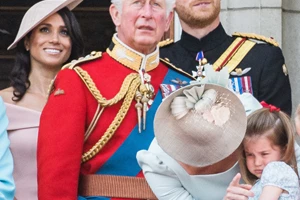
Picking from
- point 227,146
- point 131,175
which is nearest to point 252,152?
point 227,146

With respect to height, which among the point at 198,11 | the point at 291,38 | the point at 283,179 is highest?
the point at 198,11

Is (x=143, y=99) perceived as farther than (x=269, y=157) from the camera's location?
Yes

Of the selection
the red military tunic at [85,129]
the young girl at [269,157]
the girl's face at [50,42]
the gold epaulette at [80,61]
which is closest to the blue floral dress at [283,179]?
the young girl at [269,157]

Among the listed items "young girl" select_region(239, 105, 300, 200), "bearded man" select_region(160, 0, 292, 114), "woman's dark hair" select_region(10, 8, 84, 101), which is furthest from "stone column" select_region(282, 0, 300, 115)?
"young girl" select_region(239, 105, 300, 200)

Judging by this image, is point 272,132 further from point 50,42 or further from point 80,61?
point 50,42

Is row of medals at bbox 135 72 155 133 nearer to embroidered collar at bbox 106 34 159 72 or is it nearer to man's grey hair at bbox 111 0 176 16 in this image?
embroidered collar at bbox 106 34 159 72

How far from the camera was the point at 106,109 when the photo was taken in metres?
3.99

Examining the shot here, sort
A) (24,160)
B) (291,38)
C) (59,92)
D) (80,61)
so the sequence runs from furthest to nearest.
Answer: (291,38) < (24,160) < (80,61) < (59,92)

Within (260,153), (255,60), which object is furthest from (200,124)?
(255,60)

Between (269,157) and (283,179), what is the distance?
13 cm

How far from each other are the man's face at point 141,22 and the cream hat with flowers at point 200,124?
456mm

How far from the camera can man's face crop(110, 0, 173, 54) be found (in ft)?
13.2

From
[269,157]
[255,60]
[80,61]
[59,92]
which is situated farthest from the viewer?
[255,60]

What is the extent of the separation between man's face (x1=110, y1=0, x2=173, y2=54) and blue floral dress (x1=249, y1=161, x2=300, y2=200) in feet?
2.48
